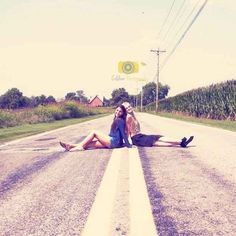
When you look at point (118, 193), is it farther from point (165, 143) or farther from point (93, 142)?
point (165, 143)

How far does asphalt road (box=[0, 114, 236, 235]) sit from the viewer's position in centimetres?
345

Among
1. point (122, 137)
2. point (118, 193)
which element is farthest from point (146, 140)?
point (118, 193)

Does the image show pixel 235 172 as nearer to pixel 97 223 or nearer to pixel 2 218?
pixel 97 223

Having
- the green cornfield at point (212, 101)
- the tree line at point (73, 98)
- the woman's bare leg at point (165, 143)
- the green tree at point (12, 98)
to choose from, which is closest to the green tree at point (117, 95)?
the tree line at point (73, 98)

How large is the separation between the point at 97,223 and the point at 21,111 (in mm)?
27326

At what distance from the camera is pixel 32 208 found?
13.4 feet

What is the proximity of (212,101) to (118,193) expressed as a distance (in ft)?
106

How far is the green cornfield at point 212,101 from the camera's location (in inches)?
1218

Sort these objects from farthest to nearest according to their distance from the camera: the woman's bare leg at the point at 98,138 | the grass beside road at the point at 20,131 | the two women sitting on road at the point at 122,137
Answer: the grass beside road at the point at 20,131 < the woman's bare leg at the point at 98,138 < the two women sitting on road at the point at 122,137

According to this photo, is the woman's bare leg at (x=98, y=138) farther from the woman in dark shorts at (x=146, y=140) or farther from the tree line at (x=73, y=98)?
the tree line at (x=73, y=98)

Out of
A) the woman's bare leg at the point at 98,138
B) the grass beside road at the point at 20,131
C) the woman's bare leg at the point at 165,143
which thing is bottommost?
the grass beside road at the point at 20,131

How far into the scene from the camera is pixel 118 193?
184 inches

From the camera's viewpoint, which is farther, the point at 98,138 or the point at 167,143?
the point at 167,143

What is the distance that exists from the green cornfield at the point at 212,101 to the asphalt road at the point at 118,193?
939 inches
